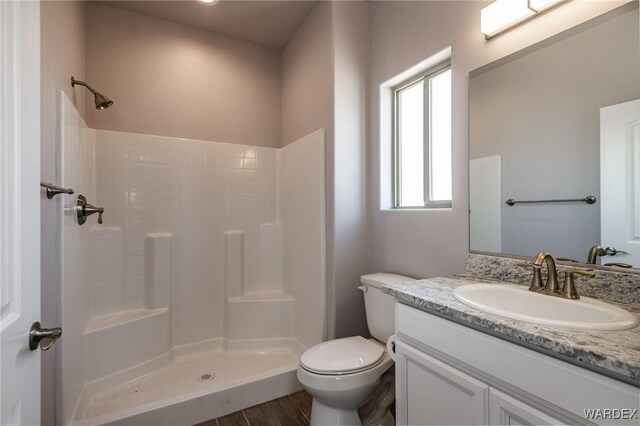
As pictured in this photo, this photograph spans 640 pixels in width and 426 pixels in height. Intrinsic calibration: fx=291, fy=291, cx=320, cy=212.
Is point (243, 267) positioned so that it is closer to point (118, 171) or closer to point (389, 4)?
point (118, 171)

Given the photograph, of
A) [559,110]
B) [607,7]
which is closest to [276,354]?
[559,110]

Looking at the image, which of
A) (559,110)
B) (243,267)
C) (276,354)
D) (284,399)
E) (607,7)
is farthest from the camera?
(243,267)

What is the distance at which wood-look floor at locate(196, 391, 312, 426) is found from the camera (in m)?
1.68

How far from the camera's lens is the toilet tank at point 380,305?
64.3 inches

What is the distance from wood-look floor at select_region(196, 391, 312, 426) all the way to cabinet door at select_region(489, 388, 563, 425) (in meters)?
1.20

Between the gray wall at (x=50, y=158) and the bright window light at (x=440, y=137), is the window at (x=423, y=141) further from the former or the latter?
the gray wall at (x=50, y=158)

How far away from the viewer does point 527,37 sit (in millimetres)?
1213

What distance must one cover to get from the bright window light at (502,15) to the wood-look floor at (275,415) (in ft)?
7.33

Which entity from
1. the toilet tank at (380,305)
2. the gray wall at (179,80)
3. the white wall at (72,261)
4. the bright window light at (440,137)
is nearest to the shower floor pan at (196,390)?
the white wall at (72,261)

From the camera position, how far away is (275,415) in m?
1.75

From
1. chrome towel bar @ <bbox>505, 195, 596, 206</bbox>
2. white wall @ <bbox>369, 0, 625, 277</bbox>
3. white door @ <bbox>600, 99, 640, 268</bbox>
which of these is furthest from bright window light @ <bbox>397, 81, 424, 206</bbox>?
white door @ <bbox>600, 99, 640, 268</bbox>

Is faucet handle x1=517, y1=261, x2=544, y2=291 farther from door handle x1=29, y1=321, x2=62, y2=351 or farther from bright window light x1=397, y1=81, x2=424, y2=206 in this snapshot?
door handle x1=29, y1=321, x2=62, y2=351

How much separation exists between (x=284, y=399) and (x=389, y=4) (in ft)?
8.76

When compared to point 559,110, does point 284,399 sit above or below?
below
